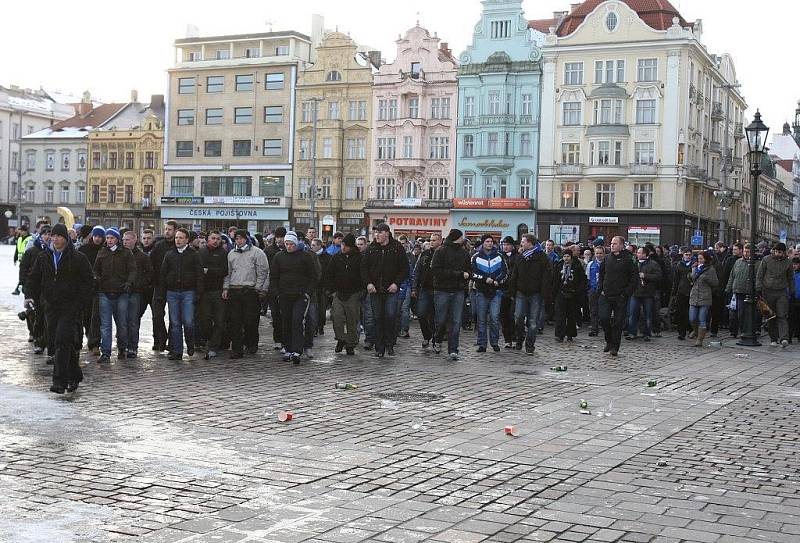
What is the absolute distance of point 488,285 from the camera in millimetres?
15391

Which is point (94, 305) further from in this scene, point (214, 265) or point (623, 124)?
point (623, 124)

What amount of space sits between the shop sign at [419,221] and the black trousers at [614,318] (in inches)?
1851

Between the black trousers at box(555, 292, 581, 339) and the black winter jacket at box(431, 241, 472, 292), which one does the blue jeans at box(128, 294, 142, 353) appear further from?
the black trousers at box(555, 292, 581, 339)

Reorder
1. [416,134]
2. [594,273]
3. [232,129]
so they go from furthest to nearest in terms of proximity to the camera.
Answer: [232,129] < [416,134] < [594,273]

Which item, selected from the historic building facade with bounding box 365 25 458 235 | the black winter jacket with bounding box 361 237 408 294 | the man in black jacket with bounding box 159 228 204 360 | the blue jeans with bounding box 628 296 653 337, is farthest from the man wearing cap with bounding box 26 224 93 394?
the historic building facade with bounding box 365 25 458 235

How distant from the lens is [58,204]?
267 ft

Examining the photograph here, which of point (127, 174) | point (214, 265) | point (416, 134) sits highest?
point (416, 134)

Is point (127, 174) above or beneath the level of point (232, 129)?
beneath

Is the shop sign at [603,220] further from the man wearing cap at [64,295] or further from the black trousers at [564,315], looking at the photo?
the man wearing cap at [64,295]

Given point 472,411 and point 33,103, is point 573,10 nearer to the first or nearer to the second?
point 33,103

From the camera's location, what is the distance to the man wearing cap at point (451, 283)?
14.5 m

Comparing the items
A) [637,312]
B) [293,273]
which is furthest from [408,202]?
[293,273]

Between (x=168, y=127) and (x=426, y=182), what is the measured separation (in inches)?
830

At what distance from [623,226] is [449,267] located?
150 ft
